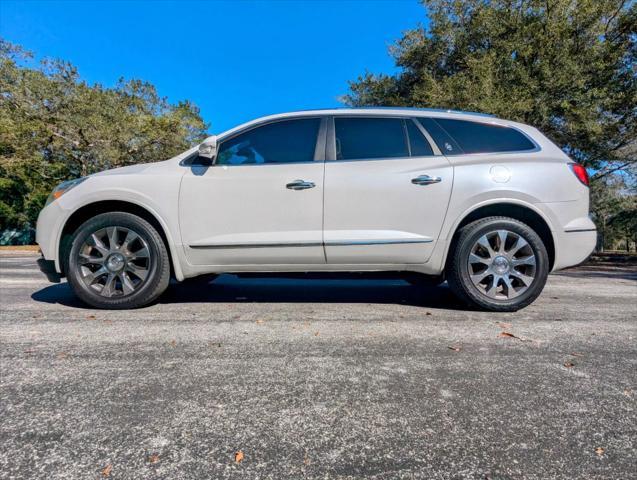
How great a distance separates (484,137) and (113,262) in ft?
11.5

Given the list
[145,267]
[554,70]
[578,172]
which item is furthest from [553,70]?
[145,267]

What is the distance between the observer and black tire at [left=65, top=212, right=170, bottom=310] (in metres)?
3.03

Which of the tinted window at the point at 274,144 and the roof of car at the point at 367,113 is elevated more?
the roof of car at the point at 367,113

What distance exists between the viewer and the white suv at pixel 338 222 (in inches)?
119

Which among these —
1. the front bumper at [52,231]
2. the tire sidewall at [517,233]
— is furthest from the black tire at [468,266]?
the front bumper at [52,231]

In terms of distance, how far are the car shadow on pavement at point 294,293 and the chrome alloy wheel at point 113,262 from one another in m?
0.33

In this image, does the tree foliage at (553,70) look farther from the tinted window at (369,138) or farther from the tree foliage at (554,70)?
the tinted window at (369,138)

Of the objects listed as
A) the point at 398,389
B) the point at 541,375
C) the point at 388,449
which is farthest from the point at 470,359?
the point at 388,449

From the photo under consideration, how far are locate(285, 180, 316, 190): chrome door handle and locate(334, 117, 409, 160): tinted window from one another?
0.38 meters

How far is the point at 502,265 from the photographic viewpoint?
9.91 feet

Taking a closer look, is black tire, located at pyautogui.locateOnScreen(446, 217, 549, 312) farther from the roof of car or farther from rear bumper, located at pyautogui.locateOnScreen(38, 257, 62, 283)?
rear bumper, located at pyautogui.locateOnScreen(38, 257, 62, 283)

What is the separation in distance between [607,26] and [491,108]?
279 inches

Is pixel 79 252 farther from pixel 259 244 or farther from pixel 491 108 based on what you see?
pixel 491 108

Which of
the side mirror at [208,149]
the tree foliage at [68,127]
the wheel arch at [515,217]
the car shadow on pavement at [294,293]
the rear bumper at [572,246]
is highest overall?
the tree foliage at [68,127]
